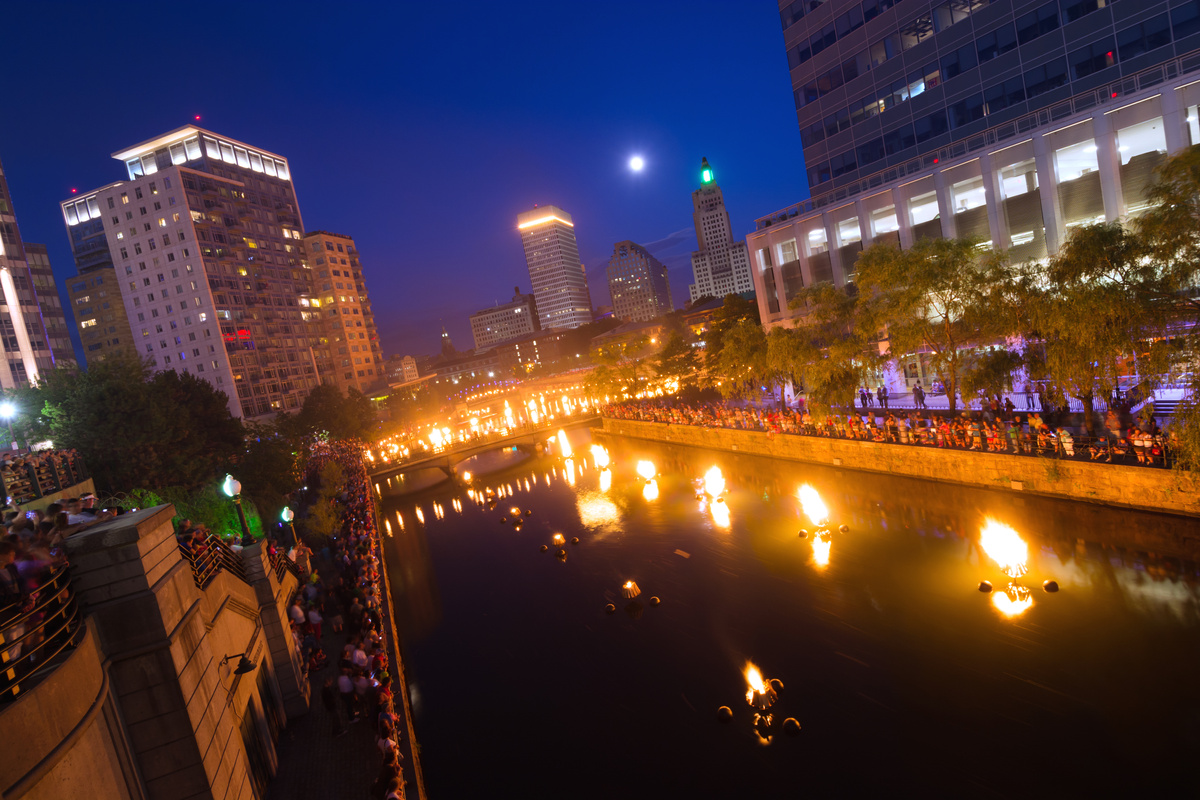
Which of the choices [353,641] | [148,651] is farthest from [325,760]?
[148,651]

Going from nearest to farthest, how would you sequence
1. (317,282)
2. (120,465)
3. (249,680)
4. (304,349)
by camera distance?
(249,680)
(120,465)
(304,349)
(317,282)

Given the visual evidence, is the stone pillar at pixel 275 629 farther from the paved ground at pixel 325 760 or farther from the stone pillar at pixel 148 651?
the stone pillar at pixel 148 651

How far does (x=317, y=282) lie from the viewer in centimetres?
10075

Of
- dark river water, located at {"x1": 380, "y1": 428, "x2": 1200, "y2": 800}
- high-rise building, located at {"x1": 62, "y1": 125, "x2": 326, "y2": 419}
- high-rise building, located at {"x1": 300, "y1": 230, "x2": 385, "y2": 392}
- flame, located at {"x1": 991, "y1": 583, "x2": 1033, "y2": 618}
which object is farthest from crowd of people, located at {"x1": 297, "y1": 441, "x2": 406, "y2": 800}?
high-rise building, located at {"x1": 300, "y1": 230, "x2": 385, "y2": 392}

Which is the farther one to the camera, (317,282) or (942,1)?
(317,282)

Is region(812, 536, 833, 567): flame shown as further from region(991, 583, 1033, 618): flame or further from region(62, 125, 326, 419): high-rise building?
region(62, 125, 326, 419): high-rise building

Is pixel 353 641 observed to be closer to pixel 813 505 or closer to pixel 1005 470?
pixel 813 505

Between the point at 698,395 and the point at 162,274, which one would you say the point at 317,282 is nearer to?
the point at 162,274

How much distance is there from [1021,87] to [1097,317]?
24071 mm

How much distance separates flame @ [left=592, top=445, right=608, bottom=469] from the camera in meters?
49.1

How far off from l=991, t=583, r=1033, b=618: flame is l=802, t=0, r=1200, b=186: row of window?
30271mm

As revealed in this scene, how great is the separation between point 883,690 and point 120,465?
102 ft

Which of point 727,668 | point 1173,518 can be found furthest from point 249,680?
point 1173,518

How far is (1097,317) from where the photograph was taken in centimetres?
1914
